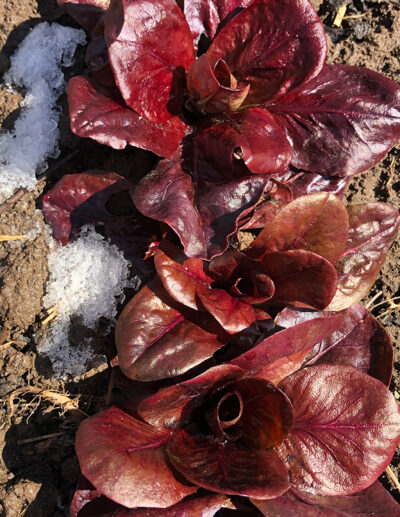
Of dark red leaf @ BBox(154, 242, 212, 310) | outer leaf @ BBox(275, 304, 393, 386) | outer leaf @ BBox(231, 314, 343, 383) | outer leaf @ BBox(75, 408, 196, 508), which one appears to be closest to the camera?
outer leaf @ BBox(75, 408, 196, 508)

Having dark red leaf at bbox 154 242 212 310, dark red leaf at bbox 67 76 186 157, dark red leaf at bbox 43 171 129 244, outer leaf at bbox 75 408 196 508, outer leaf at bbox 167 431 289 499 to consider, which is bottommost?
outer leaf at bbox 167 431 289 499

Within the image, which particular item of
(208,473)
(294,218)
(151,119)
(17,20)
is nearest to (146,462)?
(208,473)

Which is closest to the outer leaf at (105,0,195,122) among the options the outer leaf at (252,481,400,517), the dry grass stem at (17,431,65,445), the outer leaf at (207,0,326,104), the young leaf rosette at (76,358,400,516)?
the outer leaf at (207,0,326,104)

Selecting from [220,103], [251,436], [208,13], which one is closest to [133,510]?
[251,436]

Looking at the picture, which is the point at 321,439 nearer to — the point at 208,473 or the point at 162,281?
the point at 208,473

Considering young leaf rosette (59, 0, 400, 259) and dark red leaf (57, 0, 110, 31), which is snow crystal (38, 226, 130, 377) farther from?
dark red leaf (57, 0, 110, 31)

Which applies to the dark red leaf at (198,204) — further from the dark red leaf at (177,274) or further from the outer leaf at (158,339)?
the outer leaf at (158,339)
